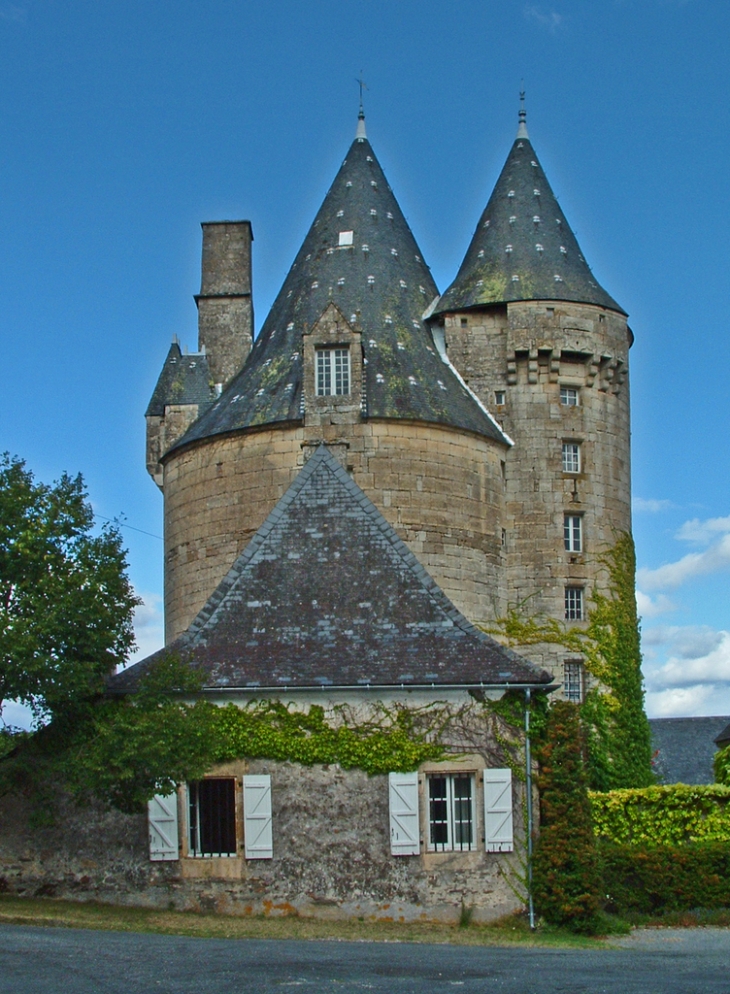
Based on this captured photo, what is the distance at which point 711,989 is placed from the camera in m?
12.6

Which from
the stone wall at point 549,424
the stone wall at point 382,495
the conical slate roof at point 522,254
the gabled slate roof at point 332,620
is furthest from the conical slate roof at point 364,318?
the gabled slate roof at point 332,620

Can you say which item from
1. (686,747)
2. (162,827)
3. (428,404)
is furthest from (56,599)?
(686,747)

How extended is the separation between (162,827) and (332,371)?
42.2 ft

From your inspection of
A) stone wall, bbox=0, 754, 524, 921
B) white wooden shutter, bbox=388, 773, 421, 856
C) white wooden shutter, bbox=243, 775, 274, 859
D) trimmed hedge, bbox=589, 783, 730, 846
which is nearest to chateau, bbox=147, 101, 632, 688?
trimmed hedge, bbox=589, 783, 730, 846

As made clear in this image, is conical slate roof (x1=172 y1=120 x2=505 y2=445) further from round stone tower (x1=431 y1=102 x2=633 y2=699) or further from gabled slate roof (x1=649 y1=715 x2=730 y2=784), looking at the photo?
gabled slate roof (x1=649 y1=715 x2=730 y2=784)

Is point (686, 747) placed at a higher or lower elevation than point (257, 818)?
lower

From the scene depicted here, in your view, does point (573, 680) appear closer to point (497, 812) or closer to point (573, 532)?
point (573, 532)

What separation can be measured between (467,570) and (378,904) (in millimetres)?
11448

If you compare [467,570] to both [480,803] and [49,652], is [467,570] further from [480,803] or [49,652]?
[49,652]

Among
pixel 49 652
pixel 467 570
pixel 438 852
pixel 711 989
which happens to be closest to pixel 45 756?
pixel 49 652

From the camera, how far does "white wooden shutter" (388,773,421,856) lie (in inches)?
773

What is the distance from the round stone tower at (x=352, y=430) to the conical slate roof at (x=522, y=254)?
4.54 ft

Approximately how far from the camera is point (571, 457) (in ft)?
108

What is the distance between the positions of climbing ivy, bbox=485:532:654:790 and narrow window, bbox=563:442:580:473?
2.16m
